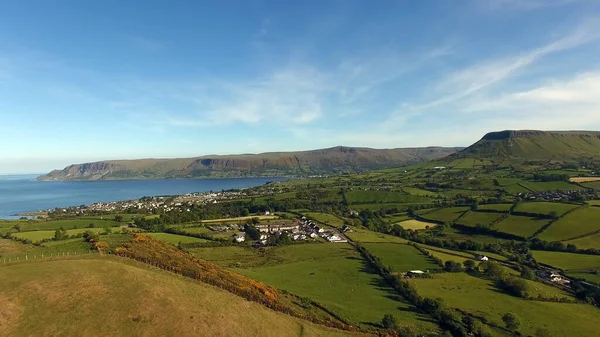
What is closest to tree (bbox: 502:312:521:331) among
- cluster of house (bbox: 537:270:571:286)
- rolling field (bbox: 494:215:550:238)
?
cluster of house (bbox: 537:270:571:286)

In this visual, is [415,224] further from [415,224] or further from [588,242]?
[588,242]

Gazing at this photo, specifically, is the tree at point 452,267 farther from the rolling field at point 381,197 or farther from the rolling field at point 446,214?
the rolling field at point 381,197

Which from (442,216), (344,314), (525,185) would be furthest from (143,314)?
(525,185)

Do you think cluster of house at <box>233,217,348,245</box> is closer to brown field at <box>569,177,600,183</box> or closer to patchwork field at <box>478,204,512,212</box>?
patchwork field at <box>478,204,512,212</box>

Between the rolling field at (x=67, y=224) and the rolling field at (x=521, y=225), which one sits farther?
the rolling field at (x=67, y=224)

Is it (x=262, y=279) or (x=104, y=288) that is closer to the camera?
(x=104, y=288)

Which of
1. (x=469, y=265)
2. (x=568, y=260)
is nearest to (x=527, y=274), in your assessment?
(x=469, y=265)

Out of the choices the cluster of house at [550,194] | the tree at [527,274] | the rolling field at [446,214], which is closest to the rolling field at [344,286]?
the tree at [527,274]

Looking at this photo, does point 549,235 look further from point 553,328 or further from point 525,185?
point 525,185
